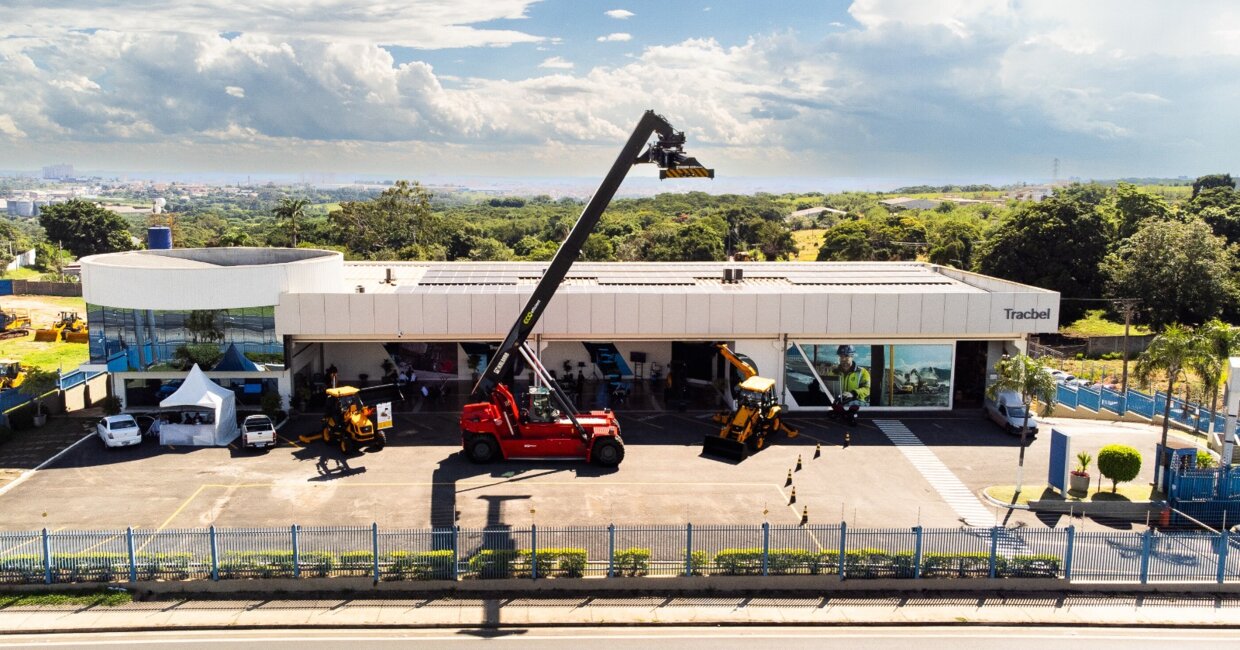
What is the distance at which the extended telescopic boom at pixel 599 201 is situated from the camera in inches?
1080

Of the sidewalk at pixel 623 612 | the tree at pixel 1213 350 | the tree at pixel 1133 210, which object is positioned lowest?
the sidewalk at pixel 623 612

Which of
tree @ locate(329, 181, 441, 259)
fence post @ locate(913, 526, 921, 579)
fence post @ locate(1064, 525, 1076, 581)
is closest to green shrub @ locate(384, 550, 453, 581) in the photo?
fence post @ locate(913, 526, 921, 579)

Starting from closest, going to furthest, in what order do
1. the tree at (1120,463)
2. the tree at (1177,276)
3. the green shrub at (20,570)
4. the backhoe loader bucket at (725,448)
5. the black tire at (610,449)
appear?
the green shrub at (20,570) → the tree at (1120,463) → the black tire at (610,449) → the backhoe loader bucket at (725,448) → the tree at (1177,276)

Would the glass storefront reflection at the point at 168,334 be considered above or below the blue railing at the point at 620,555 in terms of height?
above

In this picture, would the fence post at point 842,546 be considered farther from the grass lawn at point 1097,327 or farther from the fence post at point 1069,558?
the grass lawn at point 1097,327

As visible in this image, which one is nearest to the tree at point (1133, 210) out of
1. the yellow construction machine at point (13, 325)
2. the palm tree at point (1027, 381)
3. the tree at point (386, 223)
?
the palm tree at point (1027, 381)

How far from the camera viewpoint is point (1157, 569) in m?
22.6

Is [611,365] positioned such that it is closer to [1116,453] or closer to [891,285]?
[891,285]

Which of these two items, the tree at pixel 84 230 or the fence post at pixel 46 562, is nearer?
the fence post at pixel 46 562

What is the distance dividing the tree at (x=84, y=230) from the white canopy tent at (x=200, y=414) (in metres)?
97.7

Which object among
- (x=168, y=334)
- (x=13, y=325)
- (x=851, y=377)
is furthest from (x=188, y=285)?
(x=13, y=325)

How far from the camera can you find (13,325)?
228ft

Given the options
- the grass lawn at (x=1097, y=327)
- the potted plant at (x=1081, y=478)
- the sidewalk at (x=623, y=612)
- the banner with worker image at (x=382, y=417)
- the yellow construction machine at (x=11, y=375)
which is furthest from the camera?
the grass lawn at (x=1097, y=327)

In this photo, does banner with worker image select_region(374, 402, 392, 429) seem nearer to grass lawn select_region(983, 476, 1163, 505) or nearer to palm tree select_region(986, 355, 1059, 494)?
grass lawn select_region(983, 476, 1163, 505)
